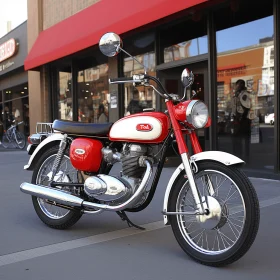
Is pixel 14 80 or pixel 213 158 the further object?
pixel 14 80

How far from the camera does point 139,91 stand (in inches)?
369

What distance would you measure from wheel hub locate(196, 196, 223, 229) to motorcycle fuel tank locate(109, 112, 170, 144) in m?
0.68

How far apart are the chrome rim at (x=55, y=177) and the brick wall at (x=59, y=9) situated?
7.00 meters

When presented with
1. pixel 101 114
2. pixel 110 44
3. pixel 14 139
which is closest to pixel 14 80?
pixel 14 139

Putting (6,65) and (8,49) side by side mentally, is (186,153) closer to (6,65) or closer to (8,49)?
(8,49)

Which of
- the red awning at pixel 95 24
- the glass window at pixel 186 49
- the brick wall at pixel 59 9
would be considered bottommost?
the glass window at pixel 186 49

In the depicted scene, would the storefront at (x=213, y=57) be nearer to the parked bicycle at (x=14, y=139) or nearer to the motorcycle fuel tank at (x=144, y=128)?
the motorcycle fuel tank at (x=144, y=128)

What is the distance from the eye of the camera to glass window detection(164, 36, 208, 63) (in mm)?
7716

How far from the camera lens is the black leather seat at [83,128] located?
358 centimetres

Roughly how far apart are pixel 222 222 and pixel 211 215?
129mm

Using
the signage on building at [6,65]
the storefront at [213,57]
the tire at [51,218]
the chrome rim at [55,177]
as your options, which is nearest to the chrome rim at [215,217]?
the tire at [51,218]

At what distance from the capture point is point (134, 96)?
955cm

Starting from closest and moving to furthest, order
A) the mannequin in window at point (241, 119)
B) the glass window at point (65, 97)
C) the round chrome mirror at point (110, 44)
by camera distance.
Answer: the round chrome mirror at point (110, 44) < the mannequin in window at point (241, 119) < the glass window at point (65, 97)

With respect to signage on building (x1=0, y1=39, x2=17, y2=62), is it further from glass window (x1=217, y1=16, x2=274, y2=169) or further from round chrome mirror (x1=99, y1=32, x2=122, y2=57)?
round chrome mirror (x1=99, y1=32, x2=122, y2=57)
